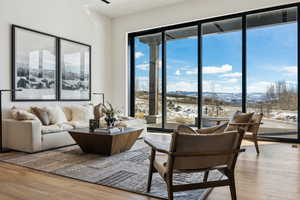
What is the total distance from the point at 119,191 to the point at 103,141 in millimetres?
1450

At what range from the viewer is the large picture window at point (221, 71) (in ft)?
17.2

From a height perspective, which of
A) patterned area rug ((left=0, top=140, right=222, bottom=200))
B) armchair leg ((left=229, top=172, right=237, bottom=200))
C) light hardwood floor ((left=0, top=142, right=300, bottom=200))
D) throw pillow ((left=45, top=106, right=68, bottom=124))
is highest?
throw pillow ((left=45, top=106, right=68, bottom=124))

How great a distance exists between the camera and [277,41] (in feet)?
17.5

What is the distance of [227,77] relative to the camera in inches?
A: 230

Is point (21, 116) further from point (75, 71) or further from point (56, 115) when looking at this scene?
point (75, 71)

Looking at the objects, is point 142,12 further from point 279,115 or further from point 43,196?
point 43,196

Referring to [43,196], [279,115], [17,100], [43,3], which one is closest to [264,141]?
[279,115]

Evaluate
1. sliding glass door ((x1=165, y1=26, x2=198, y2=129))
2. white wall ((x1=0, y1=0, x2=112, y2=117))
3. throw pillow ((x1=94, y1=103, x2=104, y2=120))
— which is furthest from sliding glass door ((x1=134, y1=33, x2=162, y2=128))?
throw pillow ((x1=94, y1=103, x2=104, y2=120))

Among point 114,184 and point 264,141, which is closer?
point 114,184

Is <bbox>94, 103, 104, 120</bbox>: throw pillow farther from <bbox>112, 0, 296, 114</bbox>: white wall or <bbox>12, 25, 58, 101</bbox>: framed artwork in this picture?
<bbox>112, 0, 296, 114</bbox>: white wall

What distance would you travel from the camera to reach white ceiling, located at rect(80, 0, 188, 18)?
241 inches

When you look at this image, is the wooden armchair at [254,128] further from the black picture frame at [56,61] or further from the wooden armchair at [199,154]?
the black picture frame at [56,61]

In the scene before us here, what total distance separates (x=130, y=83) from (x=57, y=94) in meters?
2.38

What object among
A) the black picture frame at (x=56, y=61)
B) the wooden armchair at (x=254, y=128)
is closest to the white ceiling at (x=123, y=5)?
the black picture frame at (x=56, y=61)
